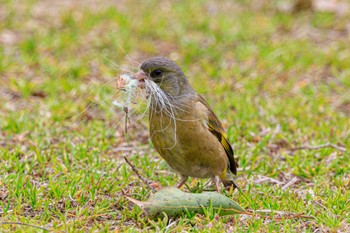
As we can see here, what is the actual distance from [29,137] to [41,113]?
698 millimetres

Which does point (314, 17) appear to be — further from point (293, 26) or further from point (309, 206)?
point (309, 206)

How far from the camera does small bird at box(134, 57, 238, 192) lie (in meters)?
5.50

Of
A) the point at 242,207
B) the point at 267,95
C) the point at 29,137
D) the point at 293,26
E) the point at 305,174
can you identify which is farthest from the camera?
the point at 293,26

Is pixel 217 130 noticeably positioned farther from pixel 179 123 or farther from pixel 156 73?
pixel 156 73

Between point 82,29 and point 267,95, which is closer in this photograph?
point 267,95

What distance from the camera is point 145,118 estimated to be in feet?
25.1

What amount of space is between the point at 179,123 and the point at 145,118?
2.18m

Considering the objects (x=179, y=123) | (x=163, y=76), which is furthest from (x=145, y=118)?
(x=179, y=123)

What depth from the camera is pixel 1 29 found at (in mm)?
10000

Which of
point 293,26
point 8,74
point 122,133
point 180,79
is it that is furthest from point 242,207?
point 293,26

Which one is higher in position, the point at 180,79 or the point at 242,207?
the point at 180,79

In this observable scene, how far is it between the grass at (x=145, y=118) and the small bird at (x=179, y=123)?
32 cm

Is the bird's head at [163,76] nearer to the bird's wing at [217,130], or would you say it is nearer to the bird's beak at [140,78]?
the bird's beak at [140,78]

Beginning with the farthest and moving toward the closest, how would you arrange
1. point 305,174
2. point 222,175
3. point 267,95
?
point 267,95 < point 305,174 < point 222,175
